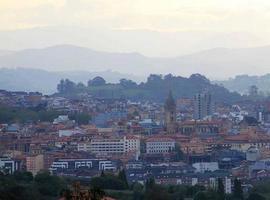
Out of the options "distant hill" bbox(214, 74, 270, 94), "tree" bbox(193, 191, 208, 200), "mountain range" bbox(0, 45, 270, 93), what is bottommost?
"tree" bbox(193, 191, 208, 200)

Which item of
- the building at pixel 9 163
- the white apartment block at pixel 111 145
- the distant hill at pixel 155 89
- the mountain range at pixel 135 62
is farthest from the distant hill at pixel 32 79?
the building at pixel 9 163

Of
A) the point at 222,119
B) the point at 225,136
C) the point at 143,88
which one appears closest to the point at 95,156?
the point at 225,136

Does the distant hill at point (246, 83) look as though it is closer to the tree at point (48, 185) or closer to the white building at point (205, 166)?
the white building at point (205, 166)

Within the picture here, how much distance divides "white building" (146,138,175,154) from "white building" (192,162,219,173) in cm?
413

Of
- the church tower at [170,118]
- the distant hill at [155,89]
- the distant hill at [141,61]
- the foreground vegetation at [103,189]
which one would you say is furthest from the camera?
the distant hill at [141,61]

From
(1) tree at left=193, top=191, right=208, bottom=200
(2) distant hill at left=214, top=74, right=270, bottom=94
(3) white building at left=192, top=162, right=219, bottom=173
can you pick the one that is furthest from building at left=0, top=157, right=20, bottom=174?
(2) distant hill at left=214, top=74, right=270, bottom=94

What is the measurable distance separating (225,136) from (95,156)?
371 inches

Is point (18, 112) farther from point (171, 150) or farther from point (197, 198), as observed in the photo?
point (197, 198)

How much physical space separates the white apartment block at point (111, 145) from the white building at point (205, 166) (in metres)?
5.38

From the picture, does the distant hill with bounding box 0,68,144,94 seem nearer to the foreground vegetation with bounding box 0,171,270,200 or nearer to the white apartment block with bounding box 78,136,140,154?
the white apartment block with bounding box 78,136,140,154

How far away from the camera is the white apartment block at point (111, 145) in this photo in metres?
48.5

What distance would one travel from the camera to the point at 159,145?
48.1 meters

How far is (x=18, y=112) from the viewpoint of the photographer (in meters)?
58.6

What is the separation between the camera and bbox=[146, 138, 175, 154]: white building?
47.8 metres
